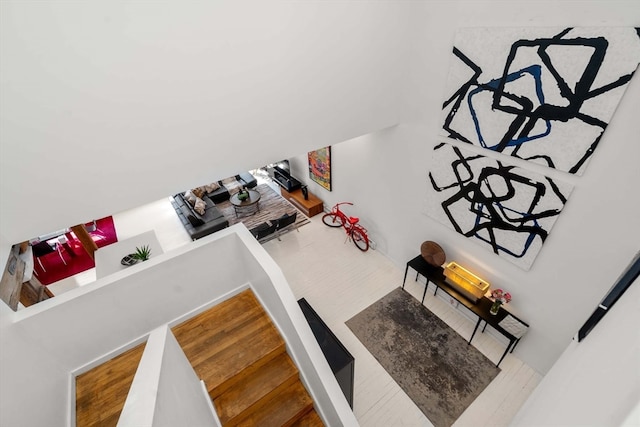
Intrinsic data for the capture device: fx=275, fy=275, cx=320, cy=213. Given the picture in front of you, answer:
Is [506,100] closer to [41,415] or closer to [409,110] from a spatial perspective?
[409,110]

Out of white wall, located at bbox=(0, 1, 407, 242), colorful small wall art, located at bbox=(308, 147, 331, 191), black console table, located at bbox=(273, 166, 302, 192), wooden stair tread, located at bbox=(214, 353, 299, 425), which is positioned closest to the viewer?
white wall, located at bbox=(0, 1, 407, 242)

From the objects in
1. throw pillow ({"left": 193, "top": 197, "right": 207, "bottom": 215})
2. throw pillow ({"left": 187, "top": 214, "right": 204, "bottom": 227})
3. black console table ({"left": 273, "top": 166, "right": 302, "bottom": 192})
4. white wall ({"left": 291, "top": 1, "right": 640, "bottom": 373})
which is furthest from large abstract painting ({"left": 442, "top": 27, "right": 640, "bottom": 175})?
throw pillow ({"left": 193, "top": 197, "right": 207, "bottom": 215})

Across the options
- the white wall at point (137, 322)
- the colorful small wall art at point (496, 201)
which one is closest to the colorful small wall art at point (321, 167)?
the colorful small wall art at point (496, 201)

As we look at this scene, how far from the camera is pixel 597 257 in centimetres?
279

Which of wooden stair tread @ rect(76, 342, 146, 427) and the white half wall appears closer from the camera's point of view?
the white half wall

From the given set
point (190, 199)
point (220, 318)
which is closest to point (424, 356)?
point (220, 318)

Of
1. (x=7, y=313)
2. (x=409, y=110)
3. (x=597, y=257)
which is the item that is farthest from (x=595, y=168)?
(x=7, y=313)

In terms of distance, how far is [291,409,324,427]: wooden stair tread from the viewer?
9.94 ft

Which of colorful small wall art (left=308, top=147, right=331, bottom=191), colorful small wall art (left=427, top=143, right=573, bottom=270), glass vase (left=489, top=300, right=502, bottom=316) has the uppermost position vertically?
colorful small wall art (left=427, top=143, right=573, bottom=270)

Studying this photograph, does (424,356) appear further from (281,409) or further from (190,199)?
(190,199)

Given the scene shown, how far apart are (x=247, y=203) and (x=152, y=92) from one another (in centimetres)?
542

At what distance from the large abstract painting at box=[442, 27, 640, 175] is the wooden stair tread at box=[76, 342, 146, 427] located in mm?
4648

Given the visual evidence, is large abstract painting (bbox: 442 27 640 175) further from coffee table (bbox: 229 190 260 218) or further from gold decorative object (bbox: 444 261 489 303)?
coffee table (bbox: 229 190 260 218)

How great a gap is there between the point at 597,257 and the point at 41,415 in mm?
4968
